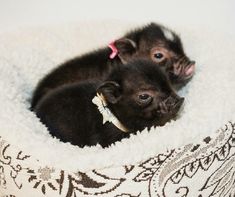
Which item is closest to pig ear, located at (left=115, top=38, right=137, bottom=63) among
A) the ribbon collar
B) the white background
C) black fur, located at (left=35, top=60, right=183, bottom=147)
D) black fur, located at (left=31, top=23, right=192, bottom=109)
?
black fur, located at (left=31, top=23, right=192, bottom=109)

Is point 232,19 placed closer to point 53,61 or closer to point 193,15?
point 193,15

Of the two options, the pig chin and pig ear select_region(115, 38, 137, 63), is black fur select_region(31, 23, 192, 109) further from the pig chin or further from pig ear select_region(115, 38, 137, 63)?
the pig chin

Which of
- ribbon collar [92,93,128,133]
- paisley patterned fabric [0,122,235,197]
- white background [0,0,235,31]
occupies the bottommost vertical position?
paisley patterned fabric [0,122,235,197]

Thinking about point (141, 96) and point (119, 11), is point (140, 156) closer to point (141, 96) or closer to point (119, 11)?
point (141, 96)

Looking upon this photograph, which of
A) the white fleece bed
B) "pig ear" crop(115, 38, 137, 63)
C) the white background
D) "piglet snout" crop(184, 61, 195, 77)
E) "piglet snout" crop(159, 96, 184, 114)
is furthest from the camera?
the white background

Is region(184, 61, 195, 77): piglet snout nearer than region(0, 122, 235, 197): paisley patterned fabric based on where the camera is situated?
No

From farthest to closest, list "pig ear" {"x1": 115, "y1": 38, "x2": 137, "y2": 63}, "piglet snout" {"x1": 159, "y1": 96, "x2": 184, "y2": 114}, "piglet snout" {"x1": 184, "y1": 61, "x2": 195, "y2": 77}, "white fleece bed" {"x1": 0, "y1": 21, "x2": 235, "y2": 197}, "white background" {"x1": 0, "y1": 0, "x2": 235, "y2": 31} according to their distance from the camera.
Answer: "white background" {"x1": 0, "y1": 0, "x2": 235, "y2": 31}, "pig ear" {"x1": 115, "y1": 38, "x2": 137, "y2": 63}, "piglet snout" {"x1": 184, "y1": 61, "x2": 195, "y2": 77}, "piglet snout" {"x1": 159, "y1": 96, "x2": 184, "y2": 114}, "white fleece bed" {"x1": 0, "y1": 21, "x2": 235, "y2": 197}

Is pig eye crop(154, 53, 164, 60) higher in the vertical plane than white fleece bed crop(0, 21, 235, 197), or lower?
higher

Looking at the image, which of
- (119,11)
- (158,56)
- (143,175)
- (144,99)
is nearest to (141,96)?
(144,99)

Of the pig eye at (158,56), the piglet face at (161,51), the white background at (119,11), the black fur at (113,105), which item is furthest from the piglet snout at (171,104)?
the white background at (119,11)
